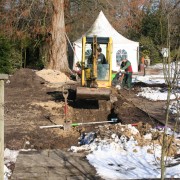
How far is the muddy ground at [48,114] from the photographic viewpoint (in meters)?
11.1

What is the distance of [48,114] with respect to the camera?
15.0 metres

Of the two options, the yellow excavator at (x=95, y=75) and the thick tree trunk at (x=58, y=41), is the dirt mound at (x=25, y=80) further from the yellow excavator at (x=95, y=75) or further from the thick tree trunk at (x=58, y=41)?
the yellow excavator at (x=95, y=75)

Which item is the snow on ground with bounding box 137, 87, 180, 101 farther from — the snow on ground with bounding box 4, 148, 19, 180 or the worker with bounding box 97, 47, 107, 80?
the snow on ground with bounding box 4, 148, 19, 180

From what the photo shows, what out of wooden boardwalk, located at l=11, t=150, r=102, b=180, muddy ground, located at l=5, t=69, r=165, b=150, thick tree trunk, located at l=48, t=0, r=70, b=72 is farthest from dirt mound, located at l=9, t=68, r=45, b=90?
wooden boardwalk, located at l=11, t=150, r=102, b=180

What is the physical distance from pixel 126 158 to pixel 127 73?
13374 millimetres

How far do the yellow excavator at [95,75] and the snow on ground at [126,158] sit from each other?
14.0ft

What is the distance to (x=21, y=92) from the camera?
69.4 feet

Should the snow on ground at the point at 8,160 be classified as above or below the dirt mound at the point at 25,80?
below

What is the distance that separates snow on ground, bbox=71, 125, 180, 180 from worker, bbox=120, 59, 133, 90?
11.5m

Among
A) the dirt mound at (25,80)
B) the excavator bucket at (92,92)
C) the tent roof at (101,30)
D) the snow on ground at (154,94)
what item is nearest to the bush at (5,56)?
the dirt mound at (25,80)

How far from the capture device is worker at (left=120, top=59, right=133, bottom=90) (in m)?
21.7

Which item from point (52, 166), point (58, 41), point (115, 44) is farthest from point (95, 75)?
point (115, 44)

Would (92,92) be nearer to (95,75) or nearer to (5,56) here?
(95,75)

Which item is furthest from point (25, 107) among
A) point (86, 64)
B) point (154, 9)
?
point (154, 9)
